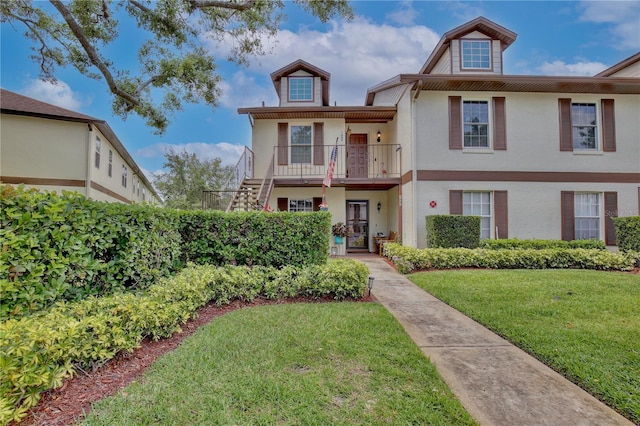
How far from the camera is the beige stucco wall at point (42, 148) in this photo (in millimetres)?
11297

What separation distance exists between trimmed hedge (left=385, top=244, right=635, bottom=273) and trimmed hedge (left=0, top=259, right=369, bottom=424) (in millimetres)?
3510

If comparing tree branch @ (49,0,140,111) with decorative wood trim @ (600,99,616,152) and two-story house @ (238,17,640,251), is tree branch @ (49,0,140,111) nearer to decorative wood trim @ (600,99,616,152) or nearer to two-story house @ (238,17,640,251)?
two-story house @ (238,17,640,251)

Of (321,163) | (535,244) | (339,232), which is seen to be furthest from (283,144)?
(535,244)

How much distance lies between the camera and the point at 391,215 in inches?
527

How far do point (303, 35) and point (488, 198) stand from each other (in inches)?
406

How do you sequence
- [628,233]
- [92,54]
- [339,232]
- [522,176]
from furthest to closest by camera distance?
[339,232]
[522,176]
[92,54]
[628,233]

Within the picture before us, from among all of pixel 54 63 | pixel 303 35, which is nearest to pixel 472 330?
pixel 303 35

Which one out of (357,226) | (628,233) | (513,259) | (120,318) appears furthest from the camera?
(357,226)

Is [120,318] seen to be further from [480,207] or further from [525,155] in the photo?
[525,155]

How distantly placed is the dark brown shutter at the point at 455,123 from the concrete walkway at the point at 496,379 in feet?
24.4

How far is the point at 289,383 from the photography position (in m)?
2.68

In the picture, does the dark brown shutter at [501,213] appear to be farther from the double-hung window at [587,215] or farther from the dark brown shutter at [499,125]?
the double-hung window at [587,215]

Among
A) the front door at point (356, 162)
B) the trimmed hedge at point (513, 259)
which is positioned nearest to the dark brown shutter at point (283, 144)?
the front door at point (356, 162)

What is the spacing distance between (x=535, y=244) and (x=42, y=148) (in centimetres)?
1824
